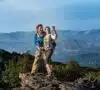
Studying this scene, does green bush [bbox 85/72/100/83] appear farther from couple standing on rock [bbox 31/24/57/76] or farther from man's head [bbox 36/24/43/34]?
man's head [bbox 36/24/43/34]

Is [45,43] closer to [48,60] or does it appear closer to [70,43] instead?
[48,60]

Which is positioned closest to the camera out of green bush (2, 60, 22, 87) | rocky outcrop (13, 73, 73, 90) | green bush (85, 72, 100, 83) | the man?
rocky outcrop (13, 73, 73, 90)

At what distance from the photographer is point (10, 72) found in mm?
26156

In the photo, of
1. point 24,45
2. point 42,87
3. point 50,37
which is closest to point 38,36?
point 50,37

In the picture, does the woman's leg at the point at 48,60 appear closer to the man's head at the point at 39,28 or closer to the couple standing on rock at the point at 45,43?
the couple standing on rock at the point at 45,43

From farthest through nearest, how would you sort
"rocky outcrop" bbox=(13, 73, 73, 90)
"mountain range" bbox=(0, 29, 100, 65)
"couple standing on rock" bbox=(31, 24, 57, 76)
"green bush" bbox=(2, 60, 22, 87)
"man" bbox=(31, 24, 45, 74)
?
"mountain range" bbox=(0, 29, 100, 65)
"green bush" bbox=(2, 60, 22, 87)
"man" bbox=(31, 24, 45, 74)
"couple standing on rock" bbox=(31, 24, 57, 76)
"rocky outcrop" bbox=(13, 73, 73, 90)

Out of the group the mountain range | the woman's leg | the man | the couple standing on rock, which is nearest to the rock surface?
the woman's leg

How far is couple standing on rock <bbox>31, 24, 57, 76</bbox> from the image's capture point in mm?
24328

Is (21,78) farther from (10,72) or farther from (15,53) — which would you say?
(15,53)

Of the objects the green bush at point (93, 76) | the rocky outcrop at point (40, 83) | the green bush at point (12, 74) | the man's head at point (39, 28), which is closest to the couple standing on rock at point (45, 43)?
the man's head at point (39, 28)

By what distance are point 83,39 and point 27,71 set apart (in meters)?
11.5

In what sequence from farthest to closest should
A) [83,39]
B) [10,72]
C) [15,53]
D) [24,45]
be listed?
[83,39] < [24,45] < [15,53] < [10,72]

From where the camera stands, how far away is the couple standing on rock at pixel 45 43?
24.3 metres

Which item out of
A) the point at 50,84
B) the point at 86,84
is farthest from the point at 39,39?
the point at 86,84
